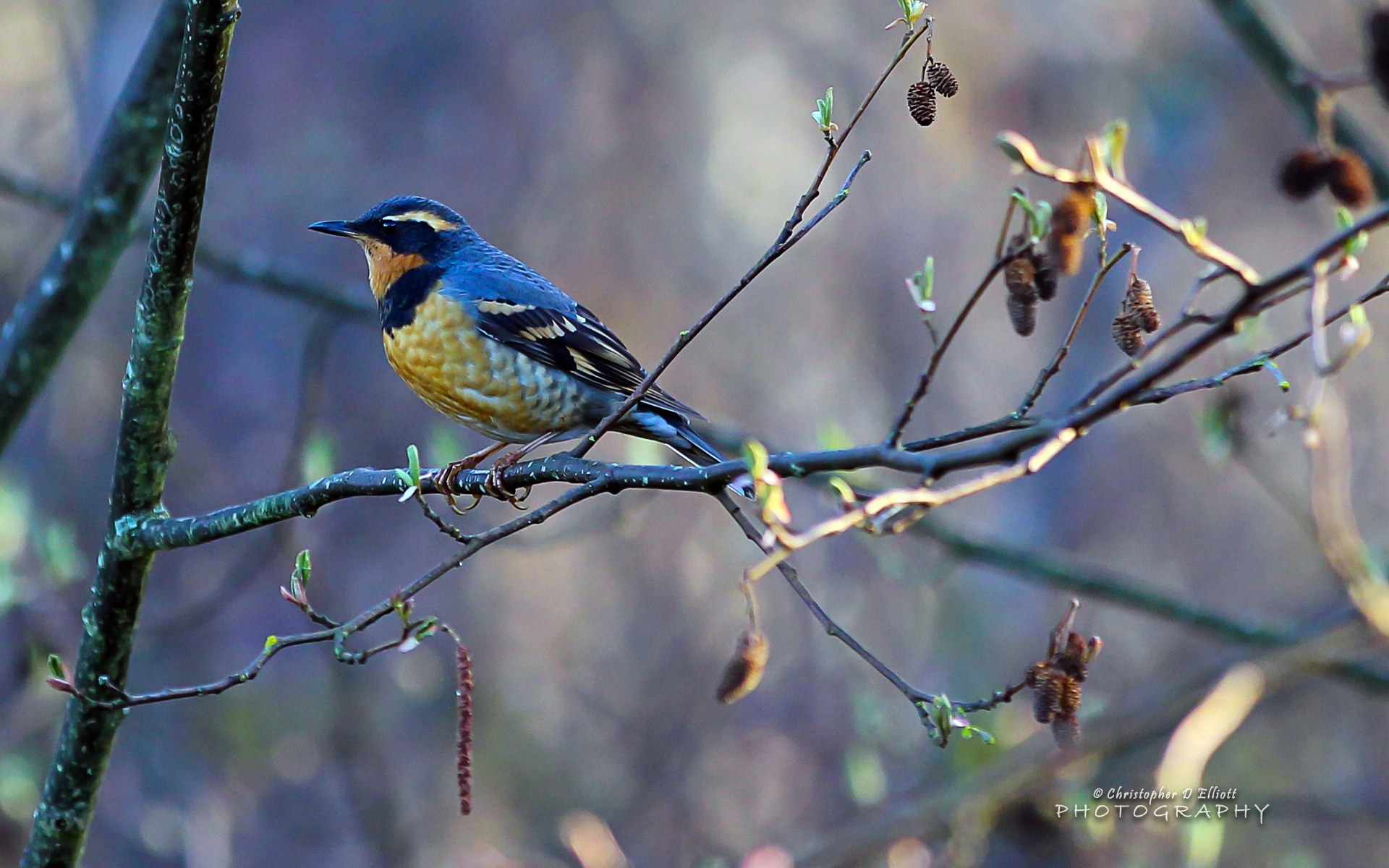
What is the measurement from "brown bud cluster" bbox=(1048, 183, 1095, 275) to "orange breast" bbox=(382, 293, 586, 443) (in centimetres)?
301

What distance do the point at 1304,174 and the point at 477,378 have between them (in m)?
3.08

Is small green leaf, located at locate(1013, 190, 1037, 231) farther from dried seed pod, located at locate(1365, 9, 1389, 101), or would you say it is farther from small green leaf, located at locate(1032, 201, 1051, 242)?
dried seed pod, located at locate(1365, 9, 1389, 101)

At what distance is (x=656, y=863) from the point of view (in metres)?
10.5

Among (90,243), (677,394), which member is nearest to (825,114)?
(90,243)

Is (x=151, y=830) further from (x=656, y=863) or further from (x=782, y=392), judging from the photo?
(x=782, y=392)

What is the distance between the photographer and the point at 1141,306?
2764 millimetres

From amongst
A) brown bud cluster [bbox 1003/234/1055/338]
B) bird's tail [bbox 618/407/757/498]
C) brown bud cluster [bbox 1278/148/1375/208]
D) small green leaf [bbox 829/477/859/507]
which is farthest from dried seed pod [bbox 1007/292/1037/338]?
bird's tail [bbox 618/407/757/498]

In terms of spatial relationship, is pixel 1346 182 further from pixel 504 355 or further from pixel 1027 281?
pixel 504 355

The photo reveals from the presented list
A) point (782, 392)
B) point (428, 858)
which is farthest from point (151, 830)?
point (782, 392)

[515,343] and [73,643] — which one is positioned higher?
[515,343]

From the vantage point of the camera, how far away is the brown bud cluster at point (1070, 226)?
2.50 metres

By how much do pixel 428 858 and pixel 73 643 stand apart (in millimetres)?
3675

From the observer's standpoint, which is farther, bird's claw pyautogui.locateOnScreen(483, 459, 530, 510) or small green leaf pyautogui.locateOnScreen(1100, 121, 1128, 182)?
bird's claw pyautogui.locateOnScreen(483, 459, 530, 510)

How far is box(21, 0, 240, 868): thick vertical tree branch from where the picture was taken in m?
3.59
